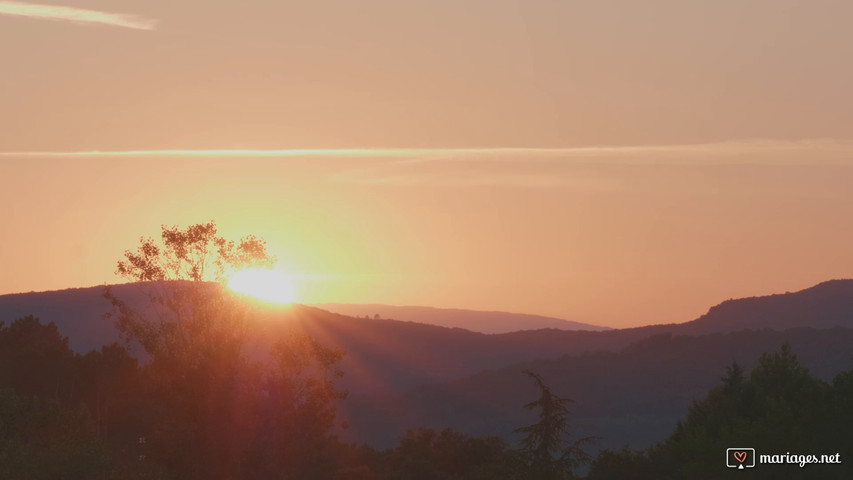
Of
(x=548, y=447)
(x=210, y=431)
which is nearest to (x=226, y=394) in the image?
(x=210, y=431)

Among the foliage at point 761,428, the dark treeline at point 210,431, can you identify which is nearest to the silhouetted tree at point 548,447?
the dark treeline at point 210,431

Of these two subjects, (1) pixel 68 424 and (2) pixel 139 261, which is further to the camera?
(2) pixel 139 261

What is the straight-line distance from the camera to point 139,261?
221 feet

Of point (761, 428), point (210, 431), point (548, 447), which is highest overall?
point (761, 428)

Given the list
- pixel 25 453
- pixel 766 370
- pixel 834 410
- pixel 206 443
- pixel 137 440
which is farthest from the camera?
pixel 137 440

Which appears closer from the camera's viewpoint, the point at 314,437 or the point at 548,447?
the point at 548,447

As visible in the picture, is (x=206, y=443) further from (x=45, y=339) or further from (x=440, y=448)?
(x=45, y=339)

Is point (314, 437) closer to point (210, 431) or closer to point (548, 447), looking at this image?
point (210, 431)

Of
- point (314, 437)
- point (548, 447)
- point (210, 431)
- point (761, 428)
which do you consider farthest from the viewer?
point (314, 437)

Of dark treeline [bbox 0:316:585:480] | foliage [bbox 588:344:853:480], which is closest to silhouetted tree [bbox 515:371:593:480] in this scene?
dark treeline [bbox 0:316:585:480]

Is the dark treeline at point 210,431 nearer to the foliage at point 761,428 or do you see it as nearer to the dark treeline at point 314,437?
the dark treeline at point 314,437

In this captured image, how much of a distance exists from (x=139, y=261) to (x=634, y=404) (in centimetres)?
14697

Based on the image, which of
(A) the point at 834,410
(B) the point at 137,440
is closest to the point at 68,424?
(B) the point at 137,440

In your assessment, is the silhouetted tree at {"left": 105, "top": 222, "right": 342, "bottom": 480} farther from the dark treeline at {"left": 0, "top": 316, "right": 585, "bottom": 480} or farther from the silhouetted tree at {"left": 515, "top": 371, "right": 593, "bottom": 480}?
the silhouetted tree at {"left": 515, "top": 371, "right": 593, "bottom": 480}
